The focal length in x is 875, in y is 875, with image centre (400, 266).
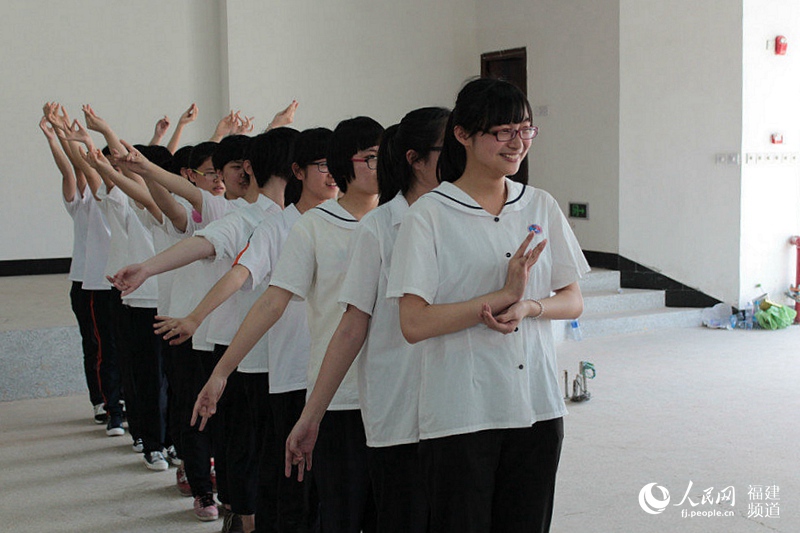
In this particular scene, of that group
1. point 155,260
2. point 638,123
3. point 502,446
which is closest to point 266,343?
point 155,260

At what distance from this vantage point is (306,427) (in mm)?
2016

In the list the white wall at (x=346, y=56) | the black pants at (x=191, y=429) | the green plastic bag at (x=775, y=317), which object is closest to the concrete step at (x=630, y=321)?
the green plastic bag at (x=775, y=317)

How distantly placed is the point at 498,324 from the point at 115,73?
7.85 meters

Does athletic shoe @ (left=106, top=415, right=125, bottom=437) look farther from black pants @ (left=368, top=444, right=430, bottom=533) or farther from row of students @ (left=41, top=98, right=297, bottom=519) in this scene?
black pants @ (left=368, top=444, right=430, bottom=533)

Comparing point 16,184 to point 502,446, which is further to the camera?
point 16,184

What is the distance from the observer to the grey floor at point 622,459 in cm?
338

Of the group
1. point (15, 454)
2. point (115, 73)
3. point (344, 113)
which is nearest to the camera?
point (15, 454)

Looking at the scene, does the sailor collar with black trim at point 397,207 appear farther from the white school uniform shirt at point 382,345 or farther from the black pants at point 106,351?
the black pants at point 106,351

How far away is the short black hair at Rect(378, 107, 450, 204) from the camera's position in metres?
1.98

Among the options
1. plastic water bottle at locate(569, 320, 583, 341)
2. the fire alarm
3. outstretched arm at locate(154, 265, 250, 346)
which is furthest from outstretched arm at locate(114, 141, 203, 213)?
the fire alarm

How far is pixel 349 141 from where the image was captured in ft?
7.33

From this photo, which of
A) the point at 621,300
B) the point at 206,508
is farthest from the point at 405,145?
the point at 621,300

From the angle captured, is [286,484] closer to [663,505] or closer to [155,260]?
[155,260]

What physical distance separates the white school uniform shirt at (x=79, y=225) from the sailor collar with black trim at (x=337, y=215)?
2.95 meters
